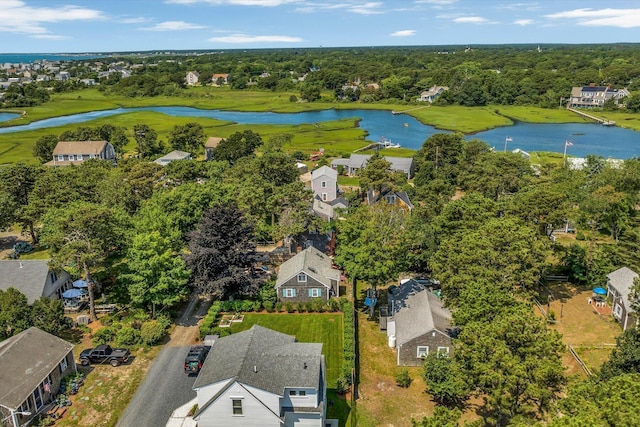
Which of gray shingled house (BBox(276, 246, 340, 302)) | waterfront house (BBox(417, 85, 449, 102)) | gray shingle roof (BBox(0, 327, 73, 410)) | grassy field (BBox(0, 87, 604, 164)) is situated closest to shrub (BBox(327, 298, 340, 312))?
gray shingled house (BBox(276, 246, 340, 302))

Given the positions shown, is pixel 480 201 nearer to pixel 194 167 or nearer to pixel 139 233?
pixel 139 233

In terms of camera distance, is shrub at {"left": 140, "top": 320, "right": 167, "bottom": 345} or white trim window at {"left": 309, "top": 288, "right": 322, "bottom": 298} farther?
white trim window at {"left": 309, "top": 288, "right": 322, "bottom": 298}

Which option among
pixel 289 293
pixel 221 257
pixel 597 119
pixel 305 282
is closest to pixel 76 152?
pixel 221 257

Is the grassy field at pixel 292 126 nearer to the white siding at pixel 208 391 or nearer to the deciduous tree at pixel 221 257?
the deciduous tree at pixel 221 257

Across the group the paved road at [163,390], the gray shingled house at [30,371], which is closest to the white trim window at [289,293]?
the paved road at [163,390]

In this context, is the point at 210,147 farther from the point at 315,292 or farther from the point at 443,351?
the point at 443,351

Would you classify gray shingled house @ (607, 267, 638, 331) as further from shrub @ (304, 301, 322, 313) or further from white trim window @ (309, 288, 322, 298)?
shrub @ (304, 301, 322, 313)
